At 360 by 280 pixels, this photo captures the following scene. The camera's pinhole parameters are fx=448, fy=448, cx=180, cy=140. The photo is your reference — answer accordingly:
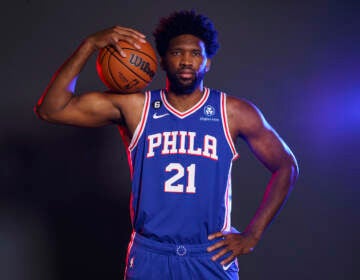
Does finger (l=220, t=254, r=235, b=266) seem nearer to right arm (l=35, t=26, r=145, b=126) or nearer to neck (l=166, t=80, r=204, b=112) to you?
neck (l=166, t=80, r=204, b=112)

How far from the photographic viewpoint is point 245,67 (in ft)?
11.5

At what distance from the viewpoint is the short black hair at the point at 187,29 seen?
2242 millimetres

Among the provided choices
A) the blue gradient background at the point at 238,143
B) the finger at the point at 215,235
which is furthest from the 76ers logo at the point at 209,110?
the blue gradient background at the point at 238,143

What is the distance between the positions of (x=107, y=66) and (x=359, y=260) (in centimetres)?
272

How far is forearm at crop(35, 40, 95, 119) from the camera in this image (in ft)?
6.71

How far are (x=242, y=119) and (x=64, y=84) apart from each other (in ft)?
2.83

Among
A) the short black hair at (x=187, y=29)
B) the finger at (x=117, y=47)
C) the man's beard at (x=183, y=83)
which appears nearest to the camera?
the finger at (x=117, y=47)

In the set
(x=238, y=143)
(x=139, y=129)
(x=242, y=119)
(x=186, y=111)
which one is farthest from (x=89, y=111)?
(x=238, y=143)

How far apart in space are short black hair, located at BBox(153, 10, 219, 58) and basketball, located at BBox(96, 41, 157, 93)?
224 mm

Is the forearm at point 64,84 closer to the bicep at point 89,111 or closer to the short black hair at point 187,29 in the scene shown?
the bicep at point 89,111

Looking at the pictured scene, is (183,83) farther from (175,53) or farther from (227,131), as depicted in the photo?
(227,131)

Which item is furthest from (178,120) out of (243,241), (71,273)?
(71,273)

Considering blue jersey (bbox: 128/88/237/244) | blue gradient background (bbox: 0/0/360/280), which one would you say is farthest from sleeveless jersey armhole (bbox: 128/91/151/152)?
blue gradient background (bbox: 0/0/360/280)

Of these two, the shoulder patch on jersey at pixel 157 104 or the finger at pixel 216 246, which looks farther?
the shoulder patch on jersey at pixel 157 104
